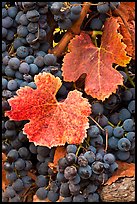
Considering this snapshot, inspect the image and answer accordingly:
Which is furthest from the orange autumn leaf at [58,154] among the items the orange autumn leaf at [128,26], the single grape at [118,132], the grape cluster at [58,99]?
the orange autumn leaf at [128,26]

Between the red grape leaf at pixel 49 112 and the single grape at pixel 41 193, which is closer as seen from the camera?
the red grape leaf at pixel 49 112

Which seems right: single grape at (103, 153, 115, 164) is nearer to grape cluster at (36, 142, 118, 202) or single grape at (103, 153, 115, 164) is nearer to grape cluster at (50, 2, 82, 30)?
grape cluster at (36, 142, 118, 202)

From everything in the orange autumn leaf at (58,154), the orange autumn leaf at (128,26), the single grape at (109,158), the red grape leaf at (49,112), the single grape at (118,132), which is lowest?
the orange autumn leaf at (58,154)

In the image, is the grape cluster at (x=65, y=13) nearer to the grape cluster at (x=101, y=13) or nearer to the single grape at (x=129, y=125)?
the grape cluster at (x=101, y=13)

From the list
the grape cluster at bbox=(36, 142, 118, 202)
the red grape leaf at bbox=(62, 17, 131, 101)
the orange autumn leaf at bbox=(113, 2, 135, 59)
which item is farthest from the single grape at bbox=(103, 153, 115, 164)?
the orange autumn leaf at bbox=(113, 2, 135, 59)

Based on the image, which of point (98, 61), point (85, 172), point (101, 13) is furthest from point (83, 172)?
point (101, 13)

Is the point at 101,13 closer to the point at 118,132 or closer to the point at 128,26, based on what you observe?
the point at 128,26
